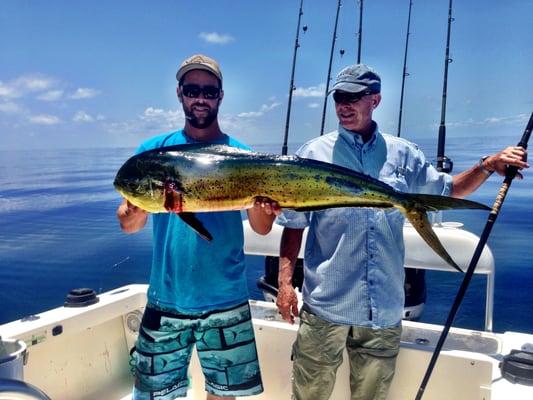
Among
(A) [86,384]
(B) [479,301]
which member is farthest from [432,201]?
(B) [479,301]

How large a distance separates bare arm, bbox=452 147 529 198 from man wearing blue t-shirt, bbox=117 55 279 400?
3.92 feet

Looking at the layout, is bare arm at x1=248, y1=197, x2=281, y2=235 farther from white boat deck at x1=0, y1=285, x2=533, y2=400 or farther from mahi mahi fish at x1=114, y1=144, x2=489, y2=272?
white boat deck at x1=0, y1=285, x2=533, y2=400

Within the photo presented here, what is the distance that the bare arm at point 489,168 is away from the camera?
2.31 m

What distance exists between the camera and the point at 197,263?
2295 mm

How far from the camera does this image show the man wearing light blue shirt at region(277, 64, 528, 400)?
236 centimetres

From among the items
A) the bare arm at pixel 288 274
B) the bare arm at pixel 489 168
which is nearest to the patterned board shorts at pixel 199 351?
the bare arm at pixel 288 274

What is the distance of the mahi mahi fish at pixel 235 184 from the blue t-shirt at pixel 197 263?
17.9 inches

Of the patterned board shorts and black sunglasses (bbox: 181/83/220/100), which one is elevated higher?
black sunglasses (bbox: 181/83/220/100)

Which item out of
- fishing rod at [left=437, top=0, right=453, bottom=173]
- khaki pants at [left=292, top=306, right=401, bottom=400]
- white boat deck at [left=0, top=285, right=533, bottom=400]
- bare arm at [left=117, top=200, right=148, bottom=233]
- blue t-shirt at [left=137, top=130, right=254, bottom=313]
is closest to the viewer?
bare arm at [left=117, top=200, right=148, bottom=233]

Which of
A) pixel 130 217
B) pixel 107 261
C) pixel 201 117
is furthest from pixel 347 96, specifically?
pixel 107 261

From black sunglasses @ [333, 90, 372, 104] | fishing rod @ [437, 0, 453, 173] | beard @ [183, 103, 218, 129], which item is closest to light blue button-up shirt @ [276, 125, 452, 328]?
black sunglasses @ [333, 90, 372, 104]

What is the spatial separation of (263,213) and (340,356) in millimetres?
962

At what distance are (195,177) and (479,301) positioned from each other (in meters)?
9.40

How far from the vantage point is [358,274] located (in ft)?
7.75
